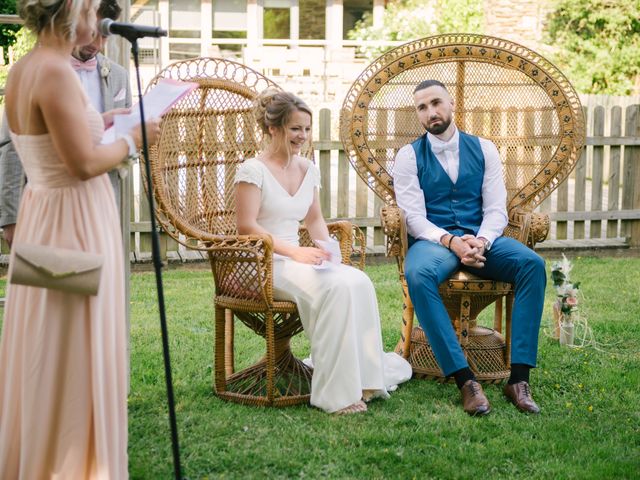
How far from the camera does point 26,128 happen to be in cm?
264

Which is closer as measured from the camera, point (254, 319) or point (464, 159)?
point (254, 319)

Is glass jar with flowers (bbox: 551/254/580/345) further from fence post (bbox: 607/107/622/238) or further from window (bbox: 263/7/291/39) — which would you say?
window (bbox: 263/7/291/39)

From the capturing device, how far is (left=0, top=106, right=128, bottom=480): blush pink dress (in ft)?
8.84

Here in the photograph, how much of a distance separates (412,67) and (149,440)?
2585 mm

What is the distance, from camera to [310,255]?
13.3 feet

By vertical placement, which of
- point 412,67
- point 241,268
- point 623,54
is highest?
point 623,54

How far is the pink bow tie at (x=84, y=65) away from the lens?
11.6 feet

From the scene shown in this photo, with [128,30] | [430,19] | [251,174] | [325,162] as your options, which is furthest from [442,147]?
[430,19]

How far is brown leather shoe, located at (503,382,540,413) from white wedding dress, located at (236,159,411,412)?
556mm

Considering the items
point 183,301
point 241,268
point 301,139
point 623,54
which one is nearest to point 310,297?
point 241,268

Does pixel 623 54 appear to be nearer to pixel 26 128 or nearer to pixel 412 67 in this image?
pixel 412 67

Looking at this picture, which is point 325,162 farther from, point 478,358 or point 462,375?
point 462,375

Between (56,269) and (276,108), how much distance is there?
171 cm

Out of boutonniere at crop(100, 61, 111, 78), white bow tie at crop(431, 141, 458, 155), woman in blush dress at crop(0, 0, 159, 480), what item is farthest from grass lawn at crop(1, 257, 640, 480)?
boutonniere at crop(100, 61, 111, 78)
